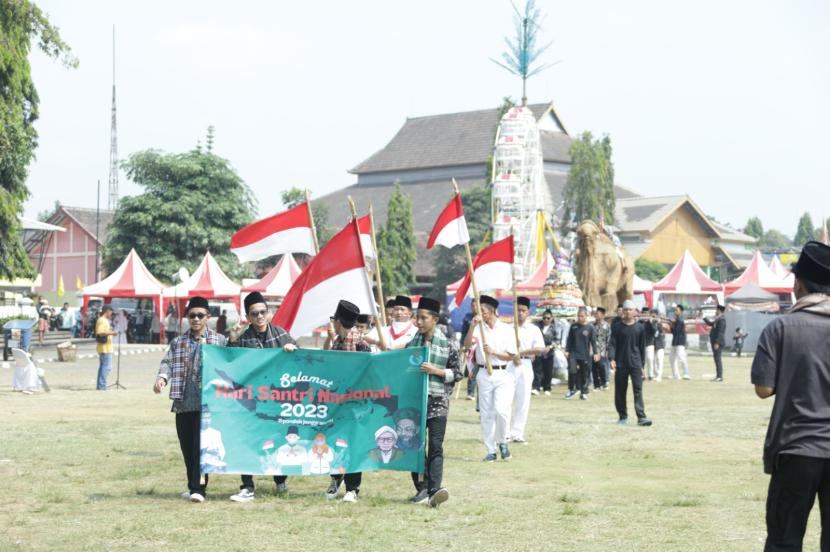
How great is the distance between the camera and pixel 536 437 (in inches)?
674

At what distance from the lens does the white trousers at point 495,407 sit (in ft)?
46.8

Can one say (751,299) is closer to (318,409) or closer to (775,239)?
(318,409)

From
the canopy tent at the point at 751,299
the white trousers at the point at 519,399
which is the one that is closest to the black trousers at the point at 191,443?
the white trousers at the point at 519,399

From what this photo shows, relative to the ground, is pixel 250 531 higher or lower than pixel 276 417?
lower

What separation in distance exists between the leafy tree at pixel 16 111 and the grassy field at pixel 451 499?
40.9 feet

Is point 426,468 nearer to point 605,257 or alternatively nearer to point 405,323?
point 405,323

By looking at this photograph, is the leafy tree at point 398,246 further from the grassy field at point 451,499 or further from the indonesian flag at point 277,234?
the indonesian flag at point 277,234

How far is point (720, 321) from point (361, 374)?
23457 millimetres

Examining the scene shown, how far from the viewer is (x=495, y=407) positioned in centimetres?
1427

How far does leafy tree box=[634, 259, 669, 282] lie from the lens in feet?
276

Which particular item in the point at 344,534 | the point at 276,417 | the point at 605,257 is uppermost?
the point at 605,257

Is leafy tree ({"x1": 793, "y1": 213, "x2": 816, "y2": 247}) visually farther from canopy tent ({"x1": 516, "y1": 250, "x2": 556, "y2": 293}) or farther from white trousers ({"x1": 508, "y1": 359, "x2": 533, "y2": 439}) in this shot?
white trousers ({"x1": 508, "y1": 359, "x2": 533, "y2": 439})

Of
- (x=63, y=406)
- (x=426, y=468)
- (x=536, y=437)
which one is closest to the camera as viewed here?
(x=426, y=468)

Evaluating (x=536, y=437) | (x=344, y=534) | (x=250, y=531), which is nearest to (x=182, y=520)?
(x=250, y=531)
